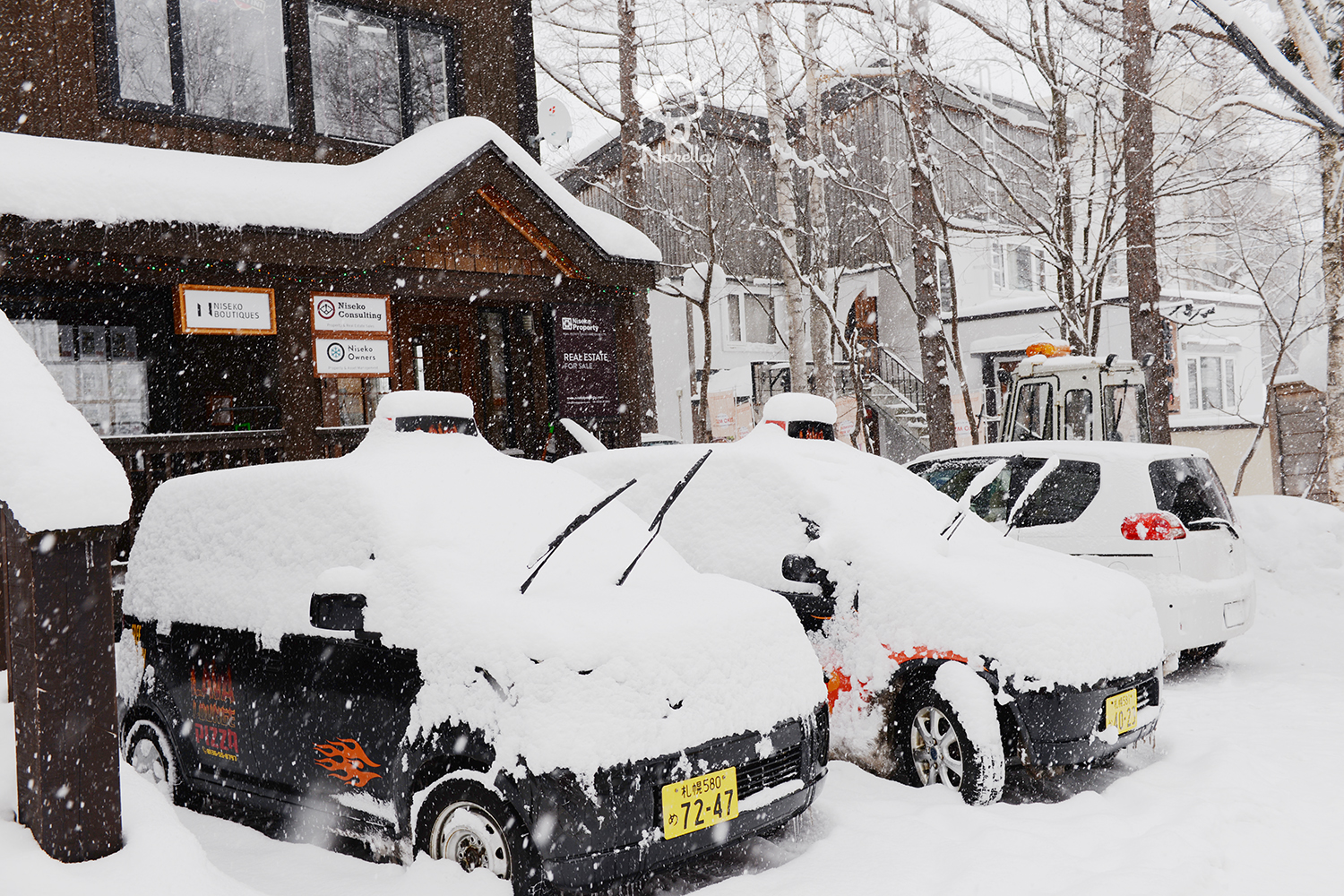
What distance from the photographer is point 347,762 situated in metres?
4.31

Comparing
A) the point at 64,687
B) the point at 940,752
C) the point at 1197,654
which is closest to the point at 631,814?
the point at 64,687

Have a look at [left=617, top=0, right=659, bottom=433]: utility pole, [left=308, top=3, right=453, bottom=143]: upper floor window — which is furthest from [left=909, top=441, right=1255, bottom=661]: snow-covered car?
[left=617, top=0, right=659, bottom=433]: utility pole

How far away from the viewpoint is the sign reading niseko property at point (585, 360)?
12055mm

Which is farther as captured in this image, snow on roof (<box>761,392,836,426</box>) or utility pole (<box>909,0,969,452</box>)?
utility pole (<box>909,0,969,452</box>)

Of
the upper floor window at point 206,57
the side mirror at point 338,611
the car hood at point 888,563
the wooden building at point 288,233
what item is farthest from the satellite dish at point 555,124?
the side mirror at point 338,611

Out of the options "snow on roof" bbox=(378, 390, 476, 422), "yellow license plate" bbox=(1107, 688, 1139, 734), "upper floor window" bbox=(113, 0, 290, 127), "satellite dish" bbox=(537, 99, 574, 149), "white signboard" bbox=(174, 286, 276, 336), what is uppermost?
"satellite dish" bbox=(537, 99, 574, 149)

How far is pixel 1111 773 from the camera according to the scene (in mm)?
5660

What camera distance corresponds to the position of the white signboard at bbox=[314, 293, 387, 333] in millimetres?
10039

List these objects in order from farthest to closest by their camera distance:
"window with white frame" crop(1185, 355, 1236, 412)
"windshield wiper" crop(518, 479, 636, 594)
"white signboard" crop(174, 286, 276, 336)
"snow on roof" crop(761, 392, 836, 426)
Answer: "window with white frame" crop(1185, 355, 1236, 412), "white signboard" crop(174, 286, 276, 336), "snow on roof" crop(761, 392, 836, 426), "windshield wiper" crop(518, 479, 636, 594)

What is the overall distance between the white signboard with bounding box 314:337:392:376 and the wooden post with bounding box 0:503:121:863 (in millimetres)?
7115

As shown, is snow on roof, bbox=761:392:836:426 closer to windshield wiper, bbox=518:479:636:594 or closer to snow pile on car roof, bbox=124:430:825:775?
snow pile on car roof, bbox=124:430:825:775

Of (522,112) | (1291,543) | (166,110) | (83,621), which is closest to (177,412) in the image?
(166,110)

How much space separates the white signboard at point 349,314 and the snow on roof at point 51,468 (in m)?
6.90

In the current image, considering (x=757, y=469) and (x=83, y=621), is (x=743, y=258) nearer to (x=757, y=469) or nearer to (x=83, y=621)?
(x=757, y=469)
